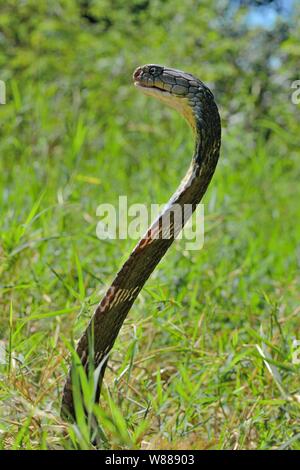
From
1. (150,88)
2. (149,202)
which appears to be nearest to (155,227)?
(150,88)

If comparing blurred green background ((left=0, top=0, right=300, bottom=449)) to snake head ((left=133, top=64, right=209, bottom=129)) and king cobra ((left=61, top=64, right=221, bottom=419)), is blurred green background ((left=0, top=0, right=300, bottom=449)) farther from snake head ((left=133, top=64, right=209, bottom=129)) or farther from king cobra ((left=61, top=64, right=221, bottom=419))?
snake head ((left=133, top=64, right=209, bottom=129))

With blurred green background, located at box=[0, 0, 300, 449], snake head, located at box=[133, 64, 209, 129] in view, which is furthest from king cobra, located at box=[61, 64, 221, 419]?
blurred green background, located at box=[0, 0, 300, 449]

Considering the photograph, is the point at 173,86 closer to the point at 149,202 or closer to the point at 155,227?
the point at 155,227

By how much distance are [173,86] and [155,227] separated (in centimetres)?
32

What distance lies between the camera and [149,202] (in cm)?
388

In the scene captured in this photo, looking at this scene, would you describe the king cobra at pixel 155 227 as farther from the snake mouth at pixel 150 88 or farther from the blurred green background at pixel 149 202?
the blurred green background at pixel 149 202

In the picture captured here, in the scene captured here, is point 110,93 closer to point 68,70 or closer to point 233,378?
point 68,70

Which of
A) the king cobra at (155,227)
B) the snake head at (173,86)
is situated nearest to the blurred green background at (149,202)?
the king cobra at (155,227)

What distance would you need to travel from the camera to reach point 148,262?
188 centimetres

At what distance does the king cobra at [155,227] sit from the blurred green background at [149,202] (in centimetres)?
13

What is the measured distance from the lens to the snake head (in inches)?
74.5

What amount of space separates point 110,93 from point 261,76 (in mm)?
1439

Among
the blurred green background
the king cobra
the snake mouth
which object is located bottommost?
the blurred green background
